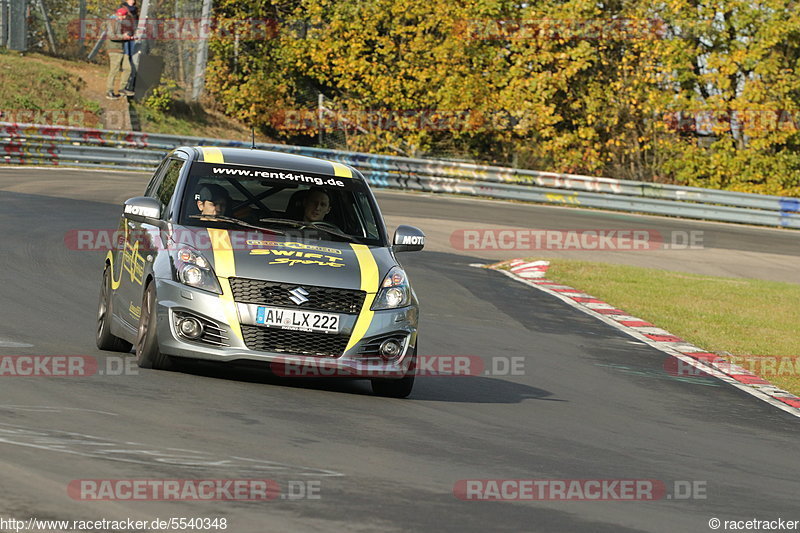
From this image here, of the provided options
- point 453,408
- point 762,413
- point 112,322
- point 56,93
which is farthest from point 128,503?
point 56,93

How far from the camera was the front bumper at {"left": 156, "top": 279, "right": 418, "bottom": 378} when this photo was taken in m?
8.49

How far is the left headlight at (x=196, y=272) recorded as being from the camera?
28.2 ft

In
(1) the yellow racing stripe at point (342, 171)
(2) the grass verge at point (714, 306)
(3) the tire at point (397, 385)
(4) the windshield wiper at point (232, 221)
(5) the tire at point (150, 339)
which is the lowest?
(2) the grass verge at point (714, 306)

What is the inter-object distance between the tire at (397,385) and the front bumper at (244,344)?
16 centimetres

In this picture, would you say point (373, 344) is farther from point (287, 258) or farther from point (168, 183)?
point (168, 183)

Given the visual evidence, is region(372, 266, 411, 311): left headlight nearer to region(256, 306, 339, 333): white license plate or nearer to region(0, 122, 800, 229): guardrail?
region(256, 306, 339, 333): white license plate

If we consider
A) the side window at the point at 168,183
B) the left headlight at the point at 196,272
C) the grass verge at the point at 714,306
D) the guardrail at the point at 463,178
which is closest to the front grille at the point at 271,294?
the left headlight at the point at 196,272

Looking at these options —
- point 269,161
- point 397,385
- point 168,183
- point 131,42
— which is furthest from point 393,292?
point 131,42

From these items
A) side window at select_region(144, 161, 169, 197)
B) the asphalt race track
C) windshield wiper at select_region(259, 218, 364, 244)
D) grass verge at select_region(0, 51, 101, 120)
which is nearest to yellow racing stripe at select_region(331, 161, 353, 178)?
windshield wiper at select_region(259, 218, 364, 244)

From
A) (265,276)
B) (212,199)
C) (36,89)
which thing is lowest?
(265,276)

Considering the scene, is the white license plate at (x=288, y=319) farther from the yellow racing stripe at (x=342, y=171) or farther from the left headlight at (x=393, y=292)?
the yellow racing stripe at (x=342, y=171)

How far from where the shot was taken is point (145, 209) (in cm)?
930

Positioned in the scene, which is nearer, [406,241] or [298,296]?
[298,296]

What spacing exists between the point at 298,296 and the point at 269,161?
1.91 m
